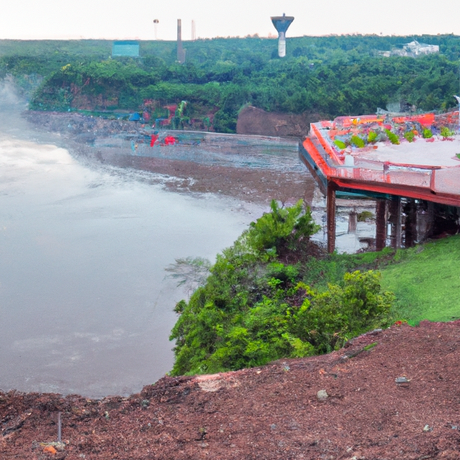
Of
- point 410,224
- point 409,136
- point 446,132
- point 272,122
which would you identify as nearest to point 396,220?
point 410,224

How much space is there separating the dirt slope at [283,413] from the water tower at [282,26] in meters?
77.8

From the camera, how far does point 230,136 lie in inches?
1705

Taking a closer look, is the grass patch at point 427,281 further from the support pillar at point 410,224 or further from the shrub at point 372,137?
the shrub at point 372,137

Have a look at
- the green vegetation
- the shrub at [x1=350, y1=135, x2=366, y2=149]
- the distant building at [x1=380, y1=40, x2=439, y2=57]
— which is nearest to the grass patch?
the green vegetation

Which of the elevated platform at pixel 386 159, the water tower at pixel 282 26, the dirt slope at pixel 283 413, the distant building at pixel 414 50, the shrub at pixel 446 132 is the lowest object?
the dirt slope at pixel 283 413

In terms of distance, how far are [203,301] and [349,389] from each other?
232 inches

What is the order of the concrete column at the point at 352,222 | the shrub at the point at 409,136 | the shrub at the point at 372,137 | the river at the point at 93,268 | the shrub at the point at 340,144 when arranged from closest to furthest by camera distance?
the river at the point at 93,268 → the shrub at the point at 340,144 → the shrub at the point at 372,137 → the shrub at the point at 409,136 → the concrete column at the point at 352,222

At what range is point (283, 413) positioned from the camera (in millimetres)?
7098

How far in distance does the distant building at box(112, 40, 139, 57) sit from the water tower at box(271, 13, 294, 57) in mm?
17901

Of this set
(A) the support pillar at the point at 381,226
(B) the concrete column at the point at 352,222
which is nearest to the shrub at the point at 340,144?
(A) the support pillar at the point at 381,226

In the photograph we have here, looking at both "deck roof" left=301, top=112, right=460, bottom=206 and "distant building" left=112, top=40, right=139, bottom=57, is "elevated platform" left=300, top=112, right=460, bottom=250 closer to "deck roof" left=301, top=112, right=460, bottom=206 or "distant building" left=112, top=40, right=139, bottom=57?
"deck roof" left=301, top=112, right=460, bottom=206

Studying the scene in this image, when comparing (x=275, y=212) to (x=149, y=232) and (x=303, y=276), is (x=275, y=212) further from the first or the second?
(x=149, y=232)

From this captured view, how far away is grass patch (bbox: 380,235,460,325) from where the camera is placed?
10.0 meters

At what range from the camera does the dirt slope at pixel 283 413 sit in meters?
6.29
